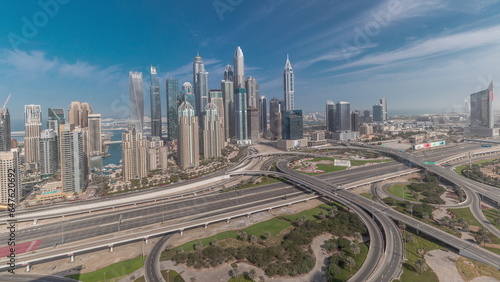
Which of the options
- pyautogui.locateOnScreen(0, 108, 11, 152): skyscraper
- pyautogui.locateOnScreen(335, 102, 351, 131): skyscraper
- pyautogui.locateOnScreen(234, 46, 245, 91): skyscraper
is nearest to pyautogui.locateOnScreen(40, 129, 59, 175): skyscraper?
pyautogui.locateOnScreen(0, 108, 11, 152): skyscraper

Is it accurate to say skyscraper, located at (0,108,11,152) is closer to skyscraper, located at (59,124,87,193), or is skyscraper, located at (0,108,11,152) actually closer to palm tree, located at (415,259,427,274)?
skyscraper, located at (59,124,87,193)

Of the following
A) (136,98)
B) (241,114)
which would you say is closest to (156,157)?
(136,98)

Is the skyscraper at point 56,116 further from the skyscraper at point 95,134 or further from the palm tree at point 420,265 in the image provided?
the palm tree at point 420,265

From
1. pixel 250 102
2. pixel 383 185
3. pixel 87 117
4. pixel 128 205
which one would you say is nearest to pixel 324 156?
pixel 383 185

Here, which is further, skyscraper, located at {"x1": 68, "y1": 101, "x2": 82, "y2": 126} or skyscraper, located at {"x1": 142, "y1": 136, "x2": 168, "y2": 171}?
skyscraper, located at {"x1": 68, "y1": 101, "x2": 82, "y2": 126}

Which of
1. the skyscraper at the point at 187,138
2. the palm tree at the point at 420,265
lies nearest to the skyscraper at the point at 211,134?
the skyscraper at the point at 187,138

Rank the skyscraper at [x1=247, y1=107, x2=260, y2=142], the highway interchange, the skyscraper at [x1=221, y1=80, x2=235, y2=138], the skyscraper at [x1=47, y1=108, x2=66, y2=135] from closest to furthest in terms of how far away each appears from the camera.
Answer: the highway interchange
the skyscraper at [x1=47, y1=108, x2=66, y2=135]
the skyscraper at [x1=247, y1=107, x2=260, y2=142]
the skyscraper at [x1=221, y1=80, x2=235, y2=138]

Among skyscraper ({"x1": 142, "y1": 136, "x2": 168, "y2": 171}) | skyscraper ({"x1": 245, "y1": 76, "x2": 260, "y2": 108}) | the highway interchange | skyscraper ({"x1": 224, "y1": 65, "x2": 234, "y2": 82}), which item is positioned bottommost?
the highway interchange
